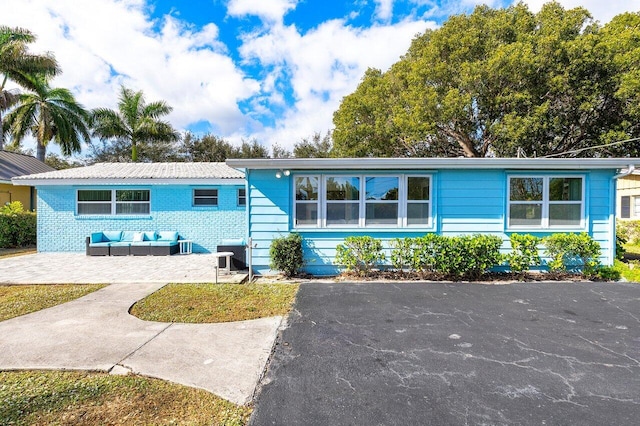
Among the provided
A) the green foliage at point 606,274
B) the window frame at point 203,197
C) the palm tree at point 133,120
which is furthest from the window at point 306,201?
the palm tree at point 133,120

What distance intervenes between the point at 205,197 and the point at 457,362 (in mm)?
10260

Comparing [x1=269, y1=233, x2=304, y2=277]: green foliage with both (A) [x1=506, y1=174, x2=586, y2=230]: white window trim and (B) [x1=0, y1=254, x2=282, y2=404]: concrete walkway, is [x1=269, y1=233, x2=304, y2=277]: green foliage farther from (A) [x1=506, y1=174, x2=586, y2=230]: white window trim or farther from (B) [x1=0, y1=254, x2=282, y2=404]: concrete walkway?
(A) [x1=506, y1=174, x2=586, y2=230]: white window trim

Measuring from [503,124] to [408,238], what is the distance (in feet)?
33.9

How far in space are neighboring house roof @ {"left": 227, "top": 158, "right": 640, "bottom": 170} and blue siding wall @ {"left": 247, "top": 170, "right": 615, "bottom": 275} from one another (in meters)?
0.32

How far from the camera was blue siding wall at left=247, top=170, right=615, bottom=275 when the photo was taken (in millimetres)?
7270

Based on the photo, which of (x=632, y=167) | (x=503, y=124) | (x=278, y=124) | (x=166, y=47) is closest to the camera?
(x=632, y=167)

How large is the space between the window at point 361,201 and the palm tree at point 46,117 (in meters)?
21.6

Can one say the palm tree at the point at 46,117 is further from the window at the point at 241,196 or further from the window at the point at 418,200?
the window at the point at 418,200

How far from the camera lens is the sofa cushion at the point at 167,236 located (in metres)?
11.2

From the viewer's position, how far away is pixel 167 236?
11180mm

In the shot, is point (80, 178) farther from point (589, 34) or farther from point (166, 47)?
point (589, 34)

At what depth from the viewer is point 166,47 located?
395 inches

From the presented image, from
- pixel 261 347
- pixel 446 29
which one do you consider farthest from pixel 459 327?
pixel 446 29

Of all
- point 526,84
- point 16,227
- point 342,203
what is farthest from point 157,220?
point 526,84
